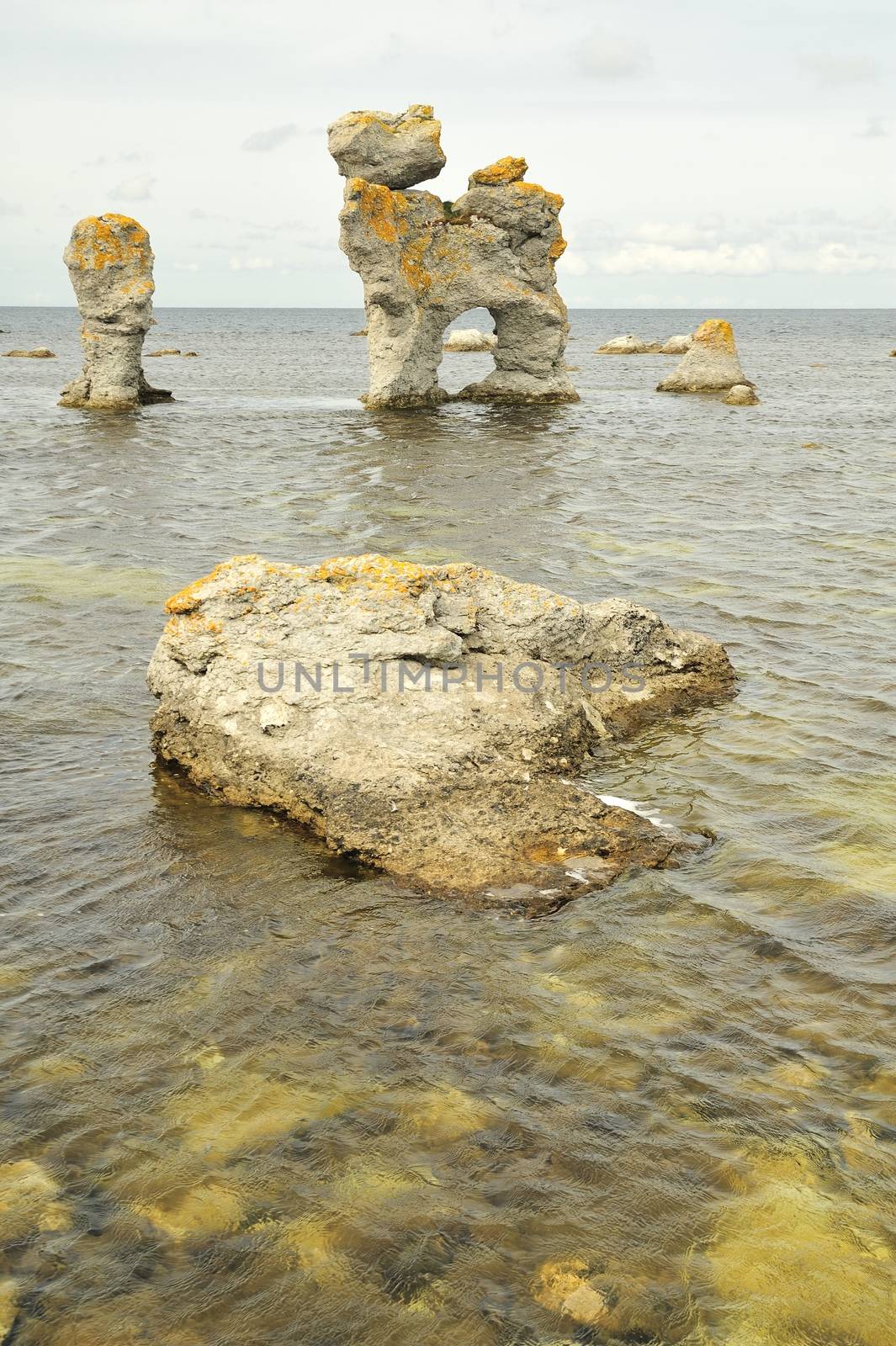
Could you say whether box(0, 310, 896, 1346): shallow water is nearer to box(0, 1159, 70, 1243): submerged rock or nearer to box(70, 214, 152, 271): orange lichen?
box(0, 1159, 70, 1243): submerged rock

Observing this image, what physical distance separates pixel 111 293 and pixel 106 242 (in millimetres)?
1682

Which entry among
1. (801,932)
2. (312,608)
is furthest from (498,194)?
(801,932)

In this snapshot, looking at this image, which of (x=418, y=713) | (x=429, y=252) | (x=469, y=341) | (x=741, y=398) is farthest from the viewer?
(x=469, y=341)

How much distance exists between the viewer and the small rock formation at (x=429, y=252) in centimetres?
3247

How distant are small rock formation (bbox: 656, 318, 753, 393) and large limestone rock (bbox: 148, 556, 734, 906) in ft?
121

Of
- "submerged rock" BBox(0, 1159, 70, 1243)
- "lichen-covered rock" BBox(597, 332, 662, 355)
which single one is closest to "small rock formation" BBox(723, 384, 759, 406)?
"lichen-covered rock" BBox(597, 332, 662, 355)

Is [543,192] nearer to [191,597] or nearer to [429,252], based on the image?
[429,252]

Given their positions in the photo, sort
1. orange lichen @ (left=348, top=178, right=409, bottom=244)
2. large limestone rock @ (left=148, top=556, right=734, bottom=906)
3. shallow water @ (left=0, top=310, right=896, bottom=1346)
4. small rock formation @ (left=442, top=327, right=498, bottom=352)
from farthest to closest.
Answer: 1. small rock formation @ (left=442, top=327, right=498, bottom=352)
2. orange lichen @ (left=348, top=178, right=409, bottom=244)
3. large limestone rock @ (left=148, top=556, right=734, bottom=906)
4. shallow water @ (left=0, top=310, right=896, bottom=1346)

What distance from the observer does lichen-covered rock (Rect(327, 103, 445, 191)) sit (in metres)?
32.3

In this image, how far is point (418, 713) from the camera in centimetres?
742

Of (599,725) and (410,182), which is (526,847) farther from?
(410,182)

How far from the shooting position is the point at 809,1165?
14.0 ft

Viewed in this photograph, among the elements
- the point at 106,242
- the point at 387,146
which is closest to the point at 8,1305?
the point at 387,146

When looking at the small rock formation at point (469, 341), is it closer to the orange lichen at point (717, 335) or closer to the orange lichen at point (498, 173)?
the orange lichen at point (717, 335)
